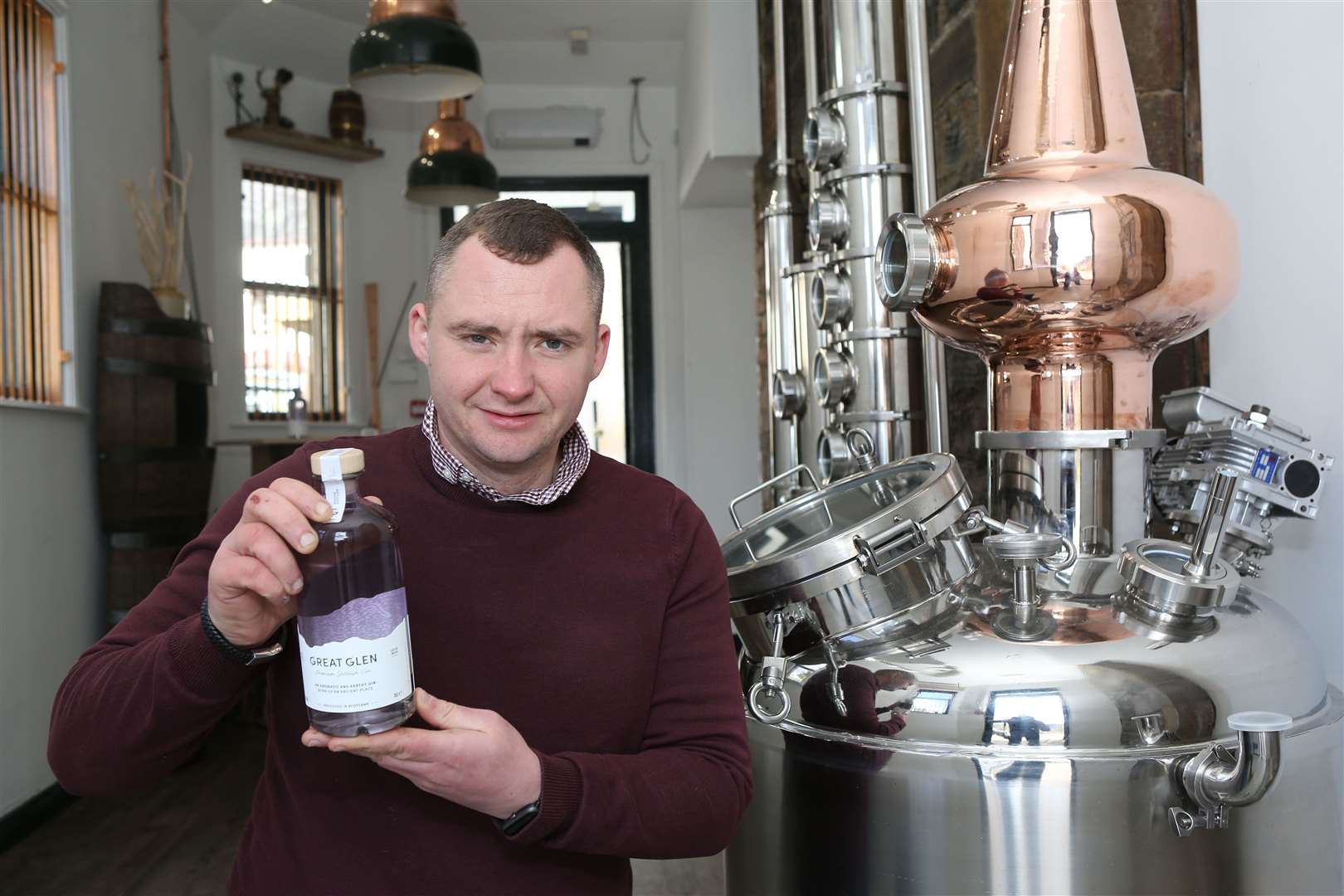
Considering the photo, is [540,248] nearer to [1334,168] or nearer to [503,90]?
[1334,168]

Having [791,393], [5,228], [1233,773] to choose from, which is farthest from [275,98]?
[1233,773]

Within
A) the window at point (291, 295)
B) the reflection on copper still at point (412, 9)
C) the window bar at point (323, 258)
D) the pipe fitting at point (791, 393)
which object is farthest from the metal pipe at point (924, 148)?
the window bar at point (323, 258)

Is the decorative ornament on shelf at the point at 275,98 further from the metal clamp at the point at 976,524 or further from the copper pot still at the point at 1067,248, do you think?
the metal clamp at the point at 976,524

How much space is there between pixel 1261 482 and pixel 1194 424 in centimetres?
12

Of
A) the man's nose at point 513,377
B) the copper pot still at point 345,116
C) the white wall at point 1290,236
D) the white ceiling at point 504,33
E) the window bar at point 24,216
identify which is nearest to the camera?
the man's nose at point 513,377

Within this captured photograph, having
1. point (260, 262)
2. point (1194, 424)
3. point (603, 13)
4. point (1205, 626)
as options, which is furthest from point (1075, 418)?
point (260, 262)

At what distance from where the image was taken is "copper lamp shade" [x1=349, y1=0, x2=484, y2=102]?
139 inches

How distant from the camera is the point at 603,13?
20.4 feet

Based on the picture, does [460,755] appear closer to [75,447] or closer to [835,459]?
[835,459]

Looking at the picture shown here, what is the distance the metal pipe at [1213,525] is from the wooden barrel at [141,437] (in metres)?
3.61

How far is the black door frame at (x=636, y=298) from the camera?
7469mm

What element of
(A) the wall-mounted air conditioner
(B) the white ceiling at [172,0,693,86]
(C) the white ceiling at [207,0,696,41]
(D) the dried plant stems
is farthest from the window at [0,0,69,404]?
(A) the wall-mounted air conditioner

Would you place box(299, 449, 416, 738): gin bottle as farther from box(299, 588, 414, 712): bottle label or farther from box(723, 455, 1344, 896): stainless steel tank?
box(723, 455, 1344, 896): stainless steel tank

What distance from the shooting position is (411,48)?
352cm
